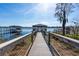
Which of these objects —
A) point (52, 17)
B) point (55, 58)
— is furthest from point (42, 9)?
point (55, 58)

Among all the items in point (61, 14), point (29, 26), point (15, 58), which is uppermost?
point (61, 14)

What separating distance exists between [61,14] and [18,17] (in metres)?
0.65

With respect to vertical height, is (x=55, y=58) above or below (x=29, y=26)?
below

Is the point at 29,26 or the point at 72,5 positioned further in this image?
the point at 29,26

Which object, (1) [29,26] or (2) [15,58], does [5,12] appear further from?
(2) [15,58]

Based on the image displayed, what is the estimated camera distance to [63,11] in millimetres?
2867

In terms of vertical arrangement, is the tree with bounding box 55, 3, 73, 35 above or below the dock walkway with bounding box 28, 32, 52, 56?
above

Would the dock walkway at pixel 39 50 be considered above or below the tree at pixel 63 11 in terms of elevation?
below

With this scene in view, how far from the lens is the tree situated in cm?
265

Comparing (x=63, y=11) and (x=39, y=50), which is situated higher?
(x=63, y=11)

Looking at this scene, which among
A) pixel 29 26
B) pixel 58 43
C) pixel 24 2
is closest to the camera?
pixel 24 2

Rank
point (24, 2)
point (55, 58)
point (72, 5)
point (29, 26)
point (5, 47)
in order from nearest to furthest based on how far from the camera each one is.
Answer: point (5, 47)
point (55, 58)
point (24, 2)
point (72, 5)
point (29, 26)

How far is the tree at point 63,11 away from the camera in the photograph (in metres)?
2.65

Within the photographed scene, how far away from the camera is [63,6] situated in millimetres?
2680
